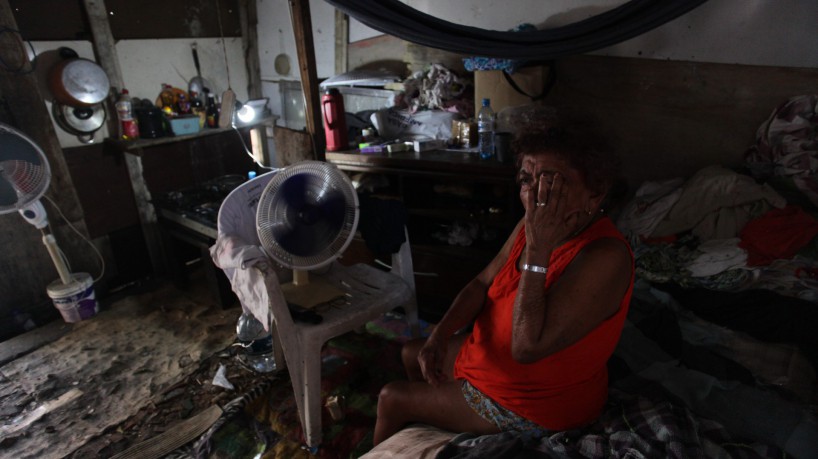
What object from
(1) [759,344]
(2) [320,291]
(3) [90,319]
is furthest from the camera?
(3) [90,319]

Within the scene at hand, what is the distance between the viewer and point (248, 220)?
2.03 meters

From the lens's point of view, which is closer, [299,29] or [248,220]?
[248,220]

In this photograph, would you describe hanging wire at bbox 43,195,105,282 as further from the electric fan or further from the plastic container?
the electric fan

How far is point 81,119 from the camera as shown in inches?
121

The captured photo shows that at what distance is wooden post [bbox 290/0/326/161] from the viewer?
2486mm

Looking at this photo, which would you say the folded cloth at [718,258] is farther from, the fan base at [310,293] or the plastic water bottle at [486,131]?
the fan base at [310,293]

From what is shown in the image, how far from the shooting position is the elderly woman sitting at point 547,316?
1.17m

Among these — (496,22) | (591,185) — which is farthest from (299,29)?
(591,185)

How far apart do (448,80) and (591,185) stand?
5.86ft

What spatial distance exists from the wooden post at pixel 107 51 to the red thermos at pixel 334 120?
63.2 inches

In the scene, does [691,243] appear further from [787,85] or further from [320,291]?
[320,291]

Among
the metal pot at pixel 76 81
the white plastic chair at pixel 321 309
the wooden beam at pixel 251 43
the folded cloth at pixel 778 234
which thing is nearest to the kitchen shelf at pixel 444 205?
the white plastic chair at pixel 321 309

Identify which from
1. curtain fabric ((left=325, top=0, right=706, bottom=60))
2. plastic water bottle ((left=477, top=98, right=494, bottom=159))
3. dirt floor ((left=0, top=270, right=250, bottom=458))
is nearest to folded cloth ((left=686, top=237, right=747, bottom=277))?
curtain fabric ((left=325, top=0, right=706, bottom=60))

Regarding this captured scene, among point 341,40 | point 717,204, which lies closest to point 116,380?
point 341,40
